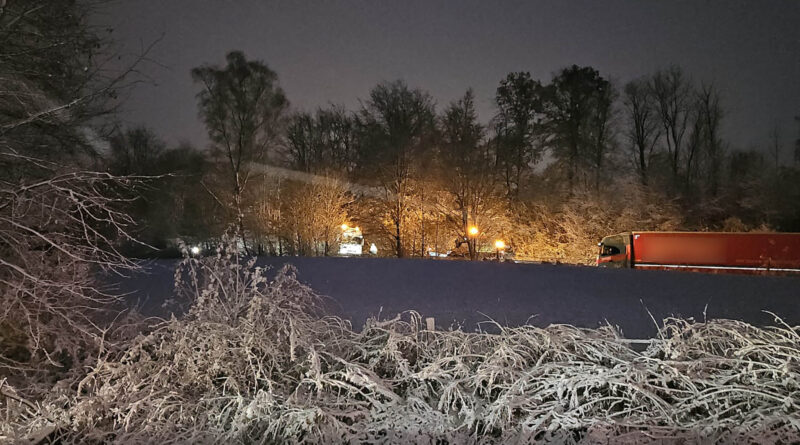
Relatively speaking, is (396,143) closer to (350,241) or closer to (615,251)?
(350,241)

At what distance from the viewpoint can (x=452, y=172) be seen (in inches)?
1051

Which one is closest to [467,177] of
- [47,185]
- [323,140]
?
[323,140]

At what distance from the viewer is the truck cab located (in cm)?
2028

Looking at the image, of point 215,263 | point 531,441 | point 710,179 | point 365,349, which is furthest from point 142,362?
point 710,179

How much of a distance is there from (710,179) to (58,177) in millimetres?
27964

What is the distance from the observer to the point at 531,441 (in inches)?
111

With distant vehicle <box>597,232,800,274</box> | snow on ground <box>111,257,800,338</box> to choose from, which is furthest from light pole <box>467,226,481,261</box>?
snow on ground <box>111,257,800,338</box>

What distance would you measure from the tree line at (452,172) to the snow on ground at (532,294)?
9.61 meters

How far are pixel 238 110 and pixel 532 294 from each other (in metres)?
18.9

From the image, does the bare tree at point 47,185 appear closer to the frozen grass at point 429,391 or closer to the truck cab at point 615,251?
the frozen grass at point 429,391

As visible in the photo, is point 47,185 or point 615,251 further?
point 615,251

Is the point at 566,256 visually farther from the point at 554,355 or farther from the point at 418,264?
the point at 554,355

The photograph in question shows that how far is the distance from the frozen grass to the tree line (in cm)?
2022

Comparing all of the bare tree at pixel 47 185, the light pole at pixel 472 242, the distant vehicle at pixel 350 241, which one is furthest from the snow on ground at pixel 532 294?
the light pole at pixel 472 242
